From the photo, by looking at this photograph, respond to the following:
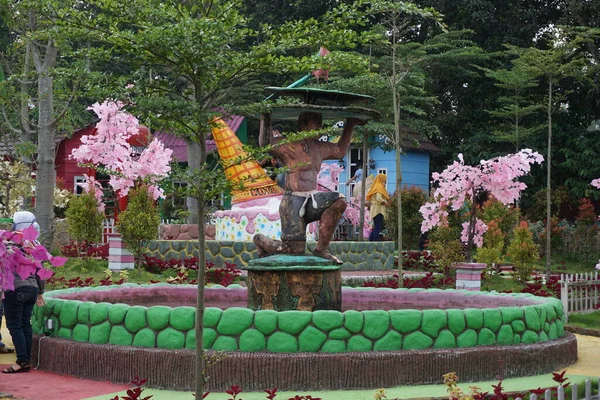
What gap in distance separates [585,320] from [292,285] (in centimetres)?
673

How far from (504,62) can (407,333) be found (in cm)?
2517

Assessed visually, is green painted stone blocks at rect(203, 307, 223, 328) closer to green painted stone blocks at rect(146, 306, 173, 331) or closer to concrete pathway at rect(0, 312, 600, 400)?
green painted stone blocks at rect(146, 306, 173, 331)

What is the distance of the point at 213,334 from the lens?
28.7ft

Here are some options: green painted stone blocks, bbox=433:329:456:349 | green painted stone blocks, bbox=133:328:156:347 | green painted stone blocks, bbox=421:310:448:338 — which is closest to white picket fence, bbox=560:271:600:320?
green painted stone blocks, bbox=433:329:456:349

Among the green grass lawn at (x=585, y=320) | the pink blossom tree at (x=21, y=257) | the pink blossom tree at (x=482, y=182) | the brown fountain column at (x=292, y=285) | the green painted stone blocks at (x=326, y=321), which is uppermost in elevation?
the pink blossom tree at (x=482, y=182)

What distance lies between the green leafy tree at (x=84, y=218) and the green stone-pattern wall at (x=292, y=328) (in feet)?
29.8

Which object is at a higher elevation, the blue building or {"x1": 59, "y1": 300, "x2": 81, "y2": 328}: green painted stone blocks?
the blue building

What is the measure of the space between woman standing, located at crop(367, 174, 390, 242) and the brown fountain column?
51.2ft

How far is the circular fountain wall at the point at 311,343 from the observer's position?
847 cm

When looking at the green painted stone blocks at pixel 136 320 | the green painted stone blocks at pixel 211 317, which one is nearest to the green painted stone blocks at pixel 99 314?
the green painted stone blocks at pixel 136 320

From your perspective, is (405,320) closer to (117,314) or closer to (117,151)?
(117,314)

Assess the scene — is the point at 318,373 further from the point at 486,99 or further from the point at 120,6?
the point at 486,99

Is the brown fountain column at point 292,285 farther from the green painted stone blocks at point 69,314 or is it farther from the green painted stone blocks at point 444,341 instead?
the green painted stone blocks at point 69,314

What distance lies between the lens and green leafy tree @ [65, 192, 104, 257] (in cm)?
1848
